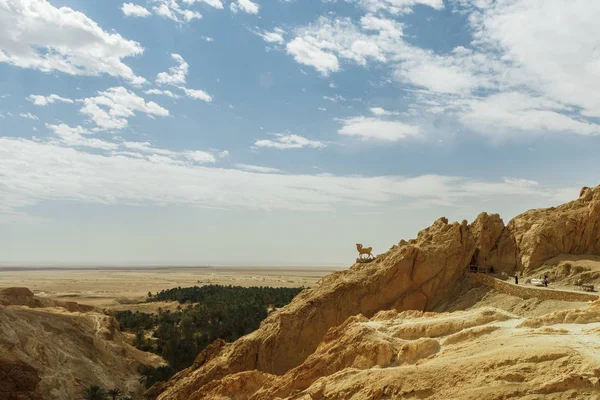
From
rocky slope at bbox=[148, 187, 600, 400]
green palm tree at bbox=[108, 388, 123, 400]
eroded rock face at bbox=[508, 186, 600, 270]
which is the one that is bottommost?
green palm tree at bbox=[108, 388, 123, 400]

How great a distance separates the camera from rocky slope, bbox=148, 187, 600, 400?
464 inches

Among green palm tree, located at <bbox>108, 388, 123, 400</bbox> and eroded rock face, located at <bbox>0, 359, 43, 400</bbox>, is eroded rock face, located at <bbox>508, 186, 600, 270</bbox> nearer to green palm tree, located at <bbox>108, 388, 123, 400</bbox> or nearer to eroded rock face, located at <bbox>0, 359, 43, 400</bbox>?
green palm tree, located at <bbox>108, 388, 123, 400</bbox>

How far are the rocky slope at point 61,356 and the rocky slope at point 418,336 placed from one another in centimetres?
670

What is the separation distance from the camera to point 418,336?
1628 cm

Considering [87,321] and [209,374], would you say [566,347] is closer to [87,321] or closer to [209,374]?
[209,374]

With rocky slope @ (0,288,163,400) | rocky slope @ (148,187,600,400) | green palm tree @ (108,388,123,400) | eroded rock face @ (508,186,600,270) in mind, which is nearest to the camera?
rocky slope @ (148,187,600,400)

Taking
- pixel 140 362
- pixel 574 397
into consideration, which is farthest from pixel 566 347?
pixel 140 362

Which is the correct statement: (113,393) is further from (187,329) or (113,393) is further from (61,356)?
(187,329)

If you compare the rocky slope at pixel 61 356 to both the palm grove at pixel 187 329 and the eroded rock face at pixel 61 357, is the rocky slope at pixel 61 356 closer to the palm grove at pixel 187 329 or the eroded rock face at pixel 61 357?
the eroded rock face at pixel 61 357

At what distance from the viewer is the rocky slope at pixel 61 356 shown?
3125 cm

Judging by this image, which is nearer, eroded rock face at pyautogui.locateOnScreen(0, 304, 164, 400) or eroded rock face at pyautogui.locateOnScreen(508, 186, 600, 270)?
eroded rock face at pyautogui.locateOnScreen(508, 186, 600, 270)

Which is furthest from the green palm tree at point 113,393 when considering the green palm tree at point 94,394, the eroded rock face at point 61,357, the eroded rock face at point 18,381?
the eroded rock face at point 18,381

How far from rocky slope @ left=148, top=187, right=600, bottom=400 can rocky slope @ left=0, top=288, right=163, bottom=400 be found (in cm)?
670

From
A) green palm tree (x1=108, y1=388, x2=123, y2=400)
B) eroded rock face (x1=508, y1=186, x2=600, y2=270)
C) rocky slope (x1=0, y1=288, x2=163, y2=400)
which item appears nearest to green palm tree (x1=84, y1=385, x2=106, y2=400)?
green palm tree (x1=108, y1=388, x2=123, y2=400)
